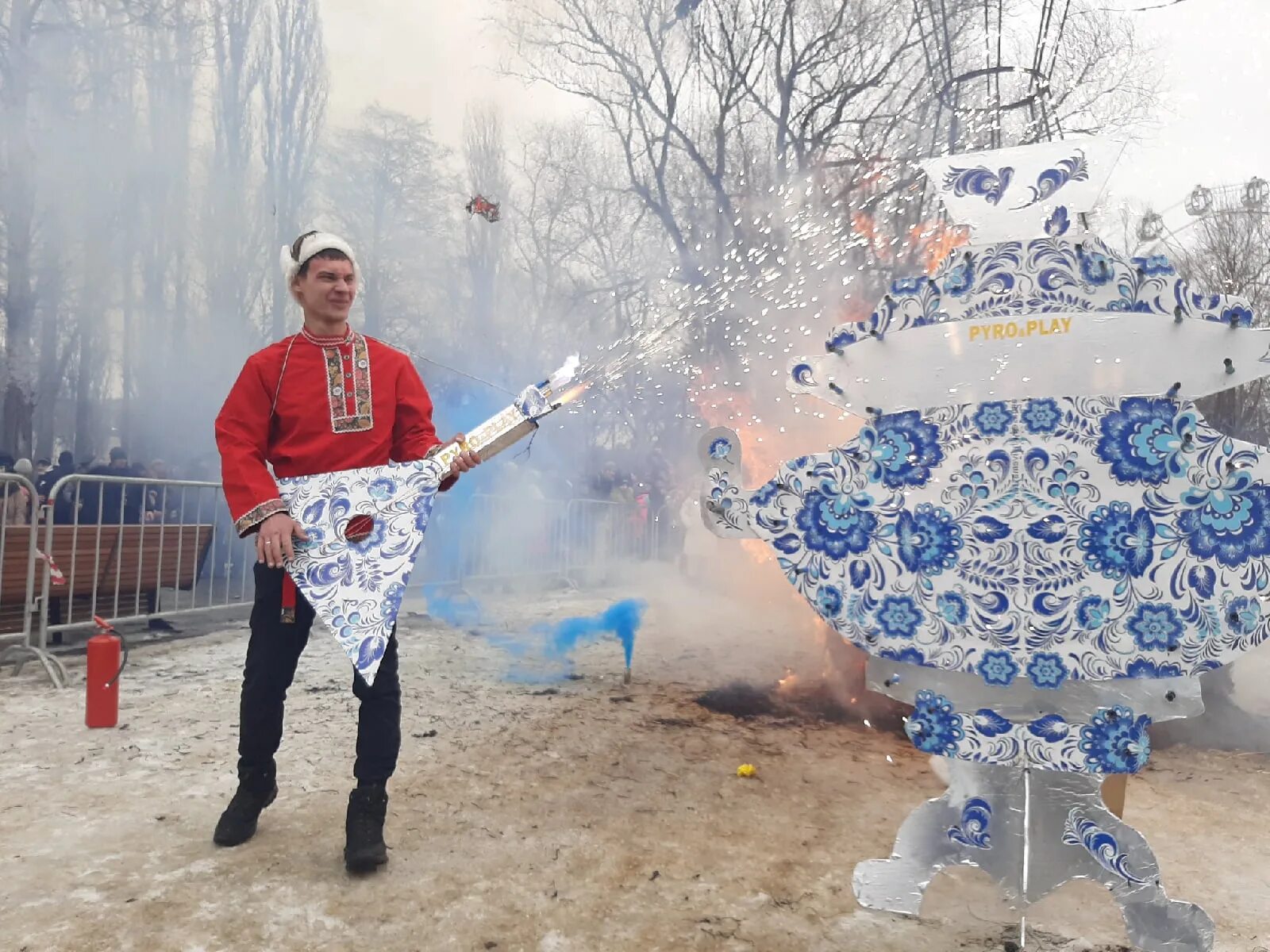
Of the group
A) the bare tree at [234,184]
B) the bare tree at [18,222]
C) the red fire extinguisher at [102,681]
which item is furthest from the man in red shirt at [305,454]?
the bare tree at [234,184]

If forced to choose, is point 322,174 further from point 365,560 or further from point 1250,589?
point 1250,589

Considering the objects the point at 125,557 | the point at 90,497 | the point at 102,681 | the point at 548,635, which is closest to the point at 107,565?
the point at 125,557

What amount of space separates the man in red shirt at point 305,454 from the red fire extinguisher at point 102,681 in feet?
5.09

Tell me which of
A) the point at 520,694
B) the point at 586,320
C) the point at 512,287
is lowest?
the point at 520,694

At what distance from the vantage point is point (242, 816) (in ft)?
8.45

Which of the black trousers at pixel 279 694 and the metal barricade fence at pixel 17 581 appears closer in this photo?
the black trousers at pixel 279 694

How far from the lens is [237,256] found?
16625 millimetres

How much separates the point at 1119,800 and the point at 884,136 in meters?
13.2

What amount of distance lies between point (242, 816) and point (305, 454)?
1.18 meters

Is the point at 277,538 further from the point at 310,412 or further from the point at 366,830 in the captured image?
the point at 366,830

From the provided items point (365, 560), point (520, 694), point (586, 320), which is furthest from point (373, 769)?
point (586, 320)

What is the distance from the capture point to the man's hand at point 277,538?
2.34 meters

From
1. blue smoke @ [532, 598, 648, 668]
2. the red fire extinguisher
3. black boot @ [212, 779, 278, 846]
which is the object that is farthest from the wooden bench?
black boot @ [212, 779, 278, 846]

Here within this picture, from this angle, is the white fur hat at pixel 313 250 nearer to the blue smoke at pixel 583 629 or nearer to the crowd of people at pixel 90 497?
the crowd of people at pixel 90 497
